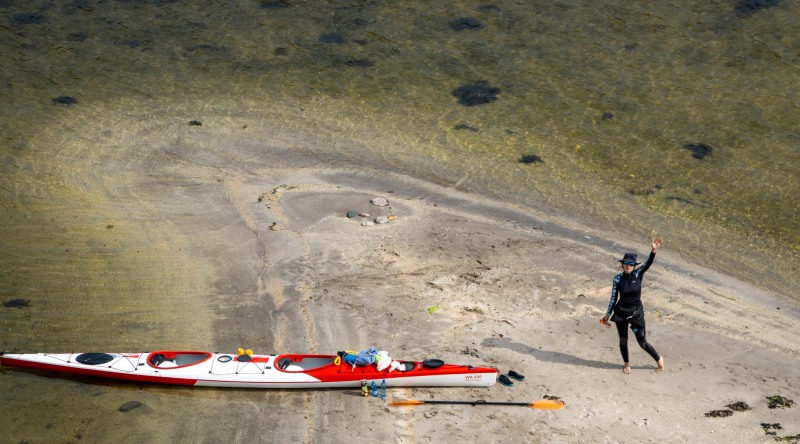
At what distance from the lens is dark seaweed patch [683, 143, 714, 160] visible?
714 inches

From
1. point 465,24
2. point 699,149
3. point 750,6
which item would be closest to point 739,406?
point 699,149

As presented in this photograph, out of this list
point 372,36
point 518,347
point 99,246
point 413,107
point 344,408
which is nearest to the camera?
point 344,408

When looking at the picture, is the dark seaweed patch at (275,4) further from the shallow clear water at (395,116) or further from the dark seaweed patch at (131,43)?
the dark seaweed patch at (131,43)

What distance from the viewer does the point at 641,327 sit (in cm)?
1120

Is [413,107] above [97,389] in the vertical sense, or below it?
above

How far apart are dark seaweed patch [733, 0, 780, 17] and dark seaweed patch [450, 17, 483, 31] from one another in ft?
22.5

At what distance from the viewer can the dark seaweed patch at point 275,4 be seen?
2356 cm

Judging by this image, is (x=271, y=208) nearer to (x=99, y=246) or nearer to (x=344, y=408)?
(x=99, y=246)

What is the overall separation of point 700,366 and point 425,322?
3.68 meters

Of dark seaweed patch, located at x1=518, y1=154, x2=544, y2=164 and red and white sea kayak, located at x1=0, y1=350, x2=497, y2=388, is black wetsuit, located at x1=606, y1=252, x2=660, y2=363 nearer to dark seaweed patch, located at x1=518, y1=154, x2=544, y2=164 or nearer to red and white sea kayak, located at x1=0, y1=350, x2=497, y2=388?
red and white sea kayak, located at x1=0, y1=350, x2=497, y2=388

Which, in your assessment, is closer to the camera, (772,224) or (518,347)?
(518,347)

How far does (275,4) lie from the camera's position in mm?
23688

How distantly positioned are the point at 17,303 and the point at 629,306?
8.64 m

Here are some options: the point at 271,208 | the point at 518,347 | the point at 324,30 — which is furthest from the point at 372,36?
the point at 518,347
